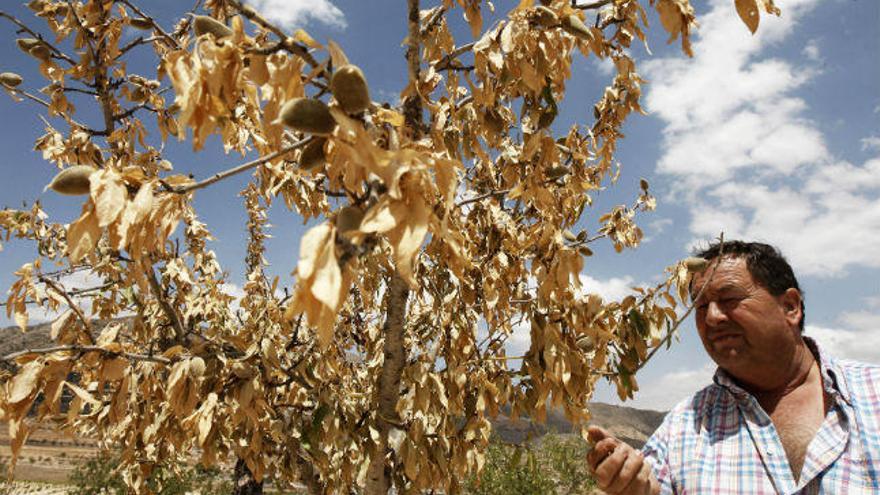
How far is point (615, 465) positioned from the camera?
183 centimetres

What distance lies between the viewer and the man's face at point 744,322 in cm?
223

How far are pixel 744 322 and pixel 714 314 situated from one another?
11 centimetres

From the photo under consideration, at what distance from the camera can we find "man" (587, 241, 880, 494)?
77.3 inches

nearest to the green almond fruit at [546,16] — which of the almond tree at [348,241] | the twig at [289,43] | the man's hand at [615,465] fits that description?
the almond tree at [348,241]

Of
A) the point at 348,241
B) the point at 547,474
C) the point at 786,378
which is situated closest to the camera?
the point at 348,241

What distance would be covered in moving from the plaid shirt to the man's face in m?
0.13

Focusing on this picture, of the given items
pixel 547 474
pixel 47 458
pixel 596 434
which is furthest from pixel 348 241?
pixel 47 458

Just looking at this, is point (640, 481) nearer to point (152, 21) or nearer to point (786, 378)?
point (786, 378)

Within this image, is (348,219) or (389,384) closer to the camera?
(348,219)

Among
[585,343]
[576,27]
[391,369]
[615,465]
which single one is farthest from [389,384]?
[576,27]

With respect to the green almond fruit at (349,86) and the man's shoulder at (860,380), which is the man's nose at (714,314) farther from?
the green almond fruit at (349,86)

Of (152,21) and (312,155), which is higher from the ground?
(152,21)

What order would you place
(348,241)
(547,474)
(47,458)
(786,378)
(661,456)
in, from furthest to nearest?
(47,458) < (547,474) < (661,456) < (786,378) < (348,241)


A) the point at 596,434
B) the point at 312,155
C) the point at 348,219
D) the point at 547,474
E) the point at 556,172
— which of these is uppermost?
the point at 556,172
